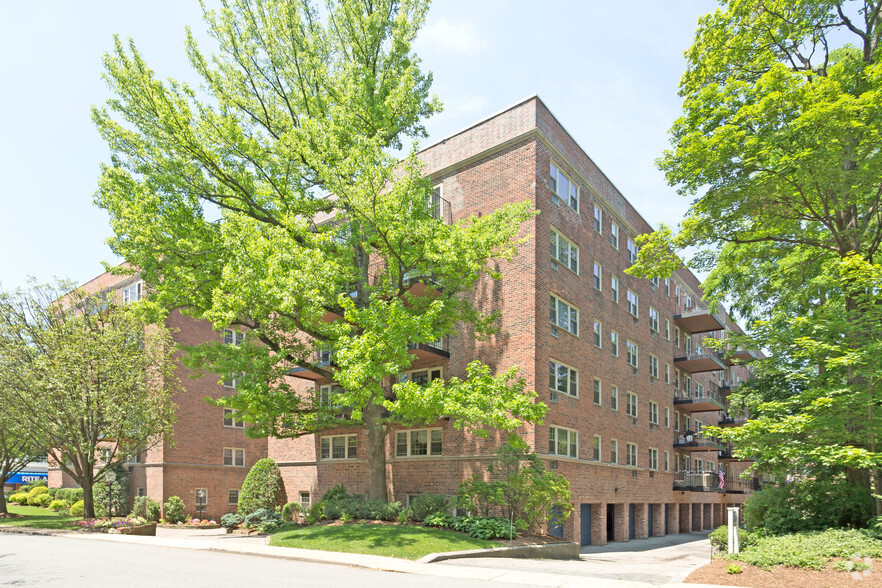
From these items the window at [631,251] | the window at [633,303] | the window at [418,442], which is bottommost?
the window at [418,442]

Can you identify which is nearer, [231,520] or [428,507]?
[428,507]

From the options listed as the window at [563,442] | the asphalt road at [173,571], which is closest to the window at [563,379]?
the window at [563,442]

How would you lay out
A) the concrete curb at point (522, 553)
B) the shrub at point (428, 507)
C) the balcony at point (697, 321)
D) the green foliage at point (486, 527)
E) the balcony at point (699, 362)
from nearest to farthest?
the concrete curb at point (522, 553)
the green foliage at point (486, 527)
the shrub at point (428, 507)
the balcony at point (699, 362)
the balcony at point (697, 321)

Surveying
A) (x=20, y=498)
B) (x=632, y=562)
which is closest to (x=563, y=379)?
(x=632, y=562)

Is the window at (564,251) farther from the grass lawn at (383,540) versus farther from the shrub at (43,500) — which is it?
the shrub at (43,500)

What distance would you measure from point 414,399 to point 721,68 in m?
14.0

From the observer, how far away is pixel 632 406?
32.0m

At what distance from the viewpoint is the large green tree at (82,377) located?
91.9 ft

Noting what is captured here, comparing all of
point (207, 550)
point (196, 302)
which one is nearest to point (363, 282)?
point (196, 302)

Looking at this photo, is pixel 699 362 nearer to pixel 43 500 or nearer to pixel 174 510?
pixel 174 510

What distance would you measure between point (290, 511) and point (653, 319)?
2298 cm

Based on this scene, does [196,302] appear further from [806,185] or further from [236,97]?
[806,185]

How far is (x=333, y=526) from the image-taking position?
66.8 feet

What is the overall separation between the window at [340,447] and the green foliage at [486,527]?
9239 millimetres
